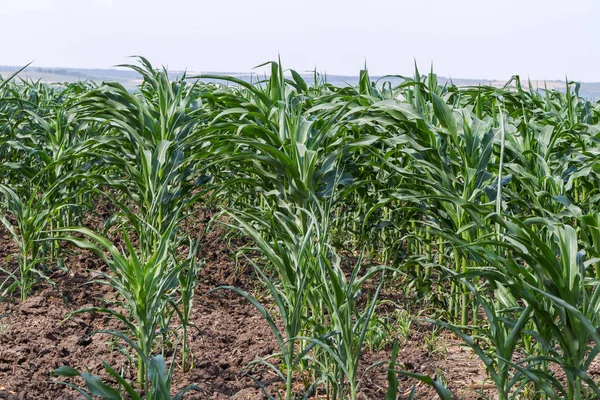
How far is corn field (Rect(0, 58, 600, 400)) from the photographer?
5.98ft

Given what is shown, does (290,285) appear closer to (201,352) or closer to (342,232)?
(201,352)

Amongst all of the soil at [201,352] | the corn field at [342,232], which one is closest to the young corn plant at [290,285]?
the corn field at [342,232]

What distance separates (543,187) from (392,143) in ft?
2.05

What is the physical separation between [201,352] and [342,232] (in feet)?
4.92

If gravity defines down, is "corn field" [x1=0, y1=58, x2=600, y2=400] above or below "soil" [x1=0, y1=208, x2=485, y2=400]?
above

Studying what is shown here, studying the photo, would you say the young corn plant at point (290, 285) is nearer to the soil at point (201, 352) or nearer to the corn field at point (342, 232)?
the corn field at point (342, 232)

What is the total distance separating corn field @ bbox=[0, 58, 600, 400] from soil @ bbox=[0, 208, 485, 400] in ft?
0.17

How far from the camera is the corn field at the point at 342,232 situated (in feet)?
5.98

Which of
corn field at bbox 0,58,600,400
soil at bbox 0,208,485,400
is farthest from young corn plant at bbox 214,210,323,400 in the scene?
soil at bbox 0,208,485,400

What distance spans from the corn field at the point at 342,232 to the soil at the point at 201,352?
0.17 ft

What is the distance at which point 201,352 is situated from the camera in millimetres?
2672

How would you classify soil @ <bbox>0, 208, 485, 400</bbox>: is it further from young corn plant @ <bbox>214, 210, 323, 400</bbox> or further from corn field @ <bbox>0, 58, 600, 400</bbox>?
young corn plant @ <bbox>214, 210, 323, 400</bbox>

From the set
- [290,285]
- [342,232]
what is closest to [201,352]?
[290,285]

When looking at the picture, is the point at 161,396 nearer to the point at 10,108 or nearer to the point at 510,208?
the point at 510,208
